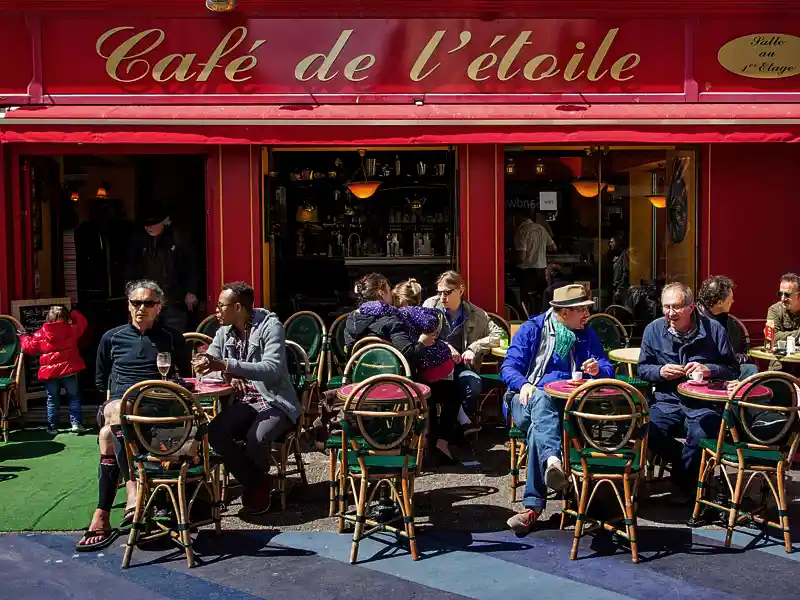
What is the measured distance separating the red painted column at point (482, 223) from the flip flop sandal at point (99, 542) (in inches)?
178

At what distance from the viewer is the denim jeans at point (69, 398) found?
802 cm

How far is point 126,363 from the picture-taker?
5.57 m

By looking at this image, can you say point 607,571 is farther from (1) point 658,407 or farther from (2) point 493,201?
(2) point 493,201

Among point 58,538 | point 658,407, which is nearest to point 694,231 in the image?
point 658,407

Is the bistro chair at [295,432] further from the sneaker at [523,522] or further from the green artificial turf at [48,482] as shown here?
the sneaker at [523,522]

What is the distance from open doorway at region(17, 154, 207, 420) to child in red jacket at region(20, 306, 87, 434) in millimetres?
892

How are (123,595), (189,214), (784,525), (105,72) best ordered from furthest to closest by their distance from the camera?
(189,214) < (105,72) < (784,525) < (123,595)

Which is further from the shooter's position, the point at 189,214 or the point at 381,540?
the point at 189,214

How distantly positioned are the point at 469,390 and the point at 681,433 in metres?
1.84

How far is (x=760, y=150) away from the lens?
29.2ft

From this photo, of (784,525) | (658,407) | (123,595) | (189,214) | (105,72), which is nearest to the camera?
(123,595)

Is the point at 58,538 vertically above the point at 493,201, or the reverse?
the point at 493,201

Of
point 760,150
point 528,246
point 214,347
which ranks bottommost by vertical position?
point 214,347

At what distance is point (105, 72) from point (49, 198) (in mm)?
1455
